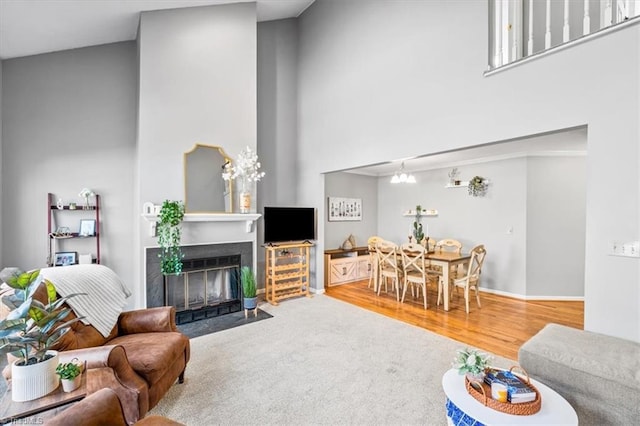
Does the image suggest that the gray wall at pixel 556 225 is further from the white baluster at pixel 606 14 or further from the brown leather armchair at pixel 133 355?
the brown leather armchair at pixel 133 355

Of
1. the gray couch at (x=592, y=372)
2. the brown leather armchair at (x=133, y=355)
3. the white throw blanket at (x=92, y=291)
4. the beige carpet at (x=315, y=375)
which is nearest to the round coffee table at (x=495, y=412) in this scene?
the gray couch at (x=592, y=372)

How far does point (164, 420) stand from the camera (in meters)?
1.41

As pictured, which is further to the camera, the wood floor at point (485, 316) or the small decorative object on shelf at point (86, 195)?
the small decorative object on shelf at point (86, 195)

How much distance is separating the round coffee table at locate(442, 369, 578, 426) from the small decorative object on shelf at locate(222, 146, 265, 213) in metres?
3.40

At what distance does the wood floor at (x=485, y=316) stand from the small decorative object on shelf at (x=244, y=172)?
2232mm

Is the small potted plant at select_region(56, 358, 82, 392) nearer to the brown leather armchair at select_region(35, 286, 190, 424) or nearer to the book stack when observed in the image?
the brown leather armchair at select_region(35, 286, 190, 424)

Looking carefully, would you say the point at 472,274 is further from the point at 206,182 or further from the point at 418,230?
the point at 206,182

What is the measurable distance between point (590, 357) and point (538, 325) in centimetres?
218

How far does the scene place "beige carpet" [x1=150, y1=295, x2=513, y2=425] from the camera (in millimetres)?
2080

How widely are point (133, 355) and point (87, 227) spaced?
9.34 ft

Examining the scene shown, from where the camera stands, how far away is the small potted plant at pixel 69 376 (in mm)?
1412

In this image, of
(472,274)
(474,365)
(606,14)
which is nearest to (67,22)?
(474,365)

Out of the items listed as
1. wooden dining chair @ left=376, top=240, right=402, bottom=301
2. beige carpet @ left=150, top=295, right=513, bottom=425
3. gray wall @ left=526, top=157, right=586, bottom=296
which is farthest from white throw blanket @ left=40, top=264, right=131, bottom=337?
gray wall @ left=526, top=157, right=586, bottom=296

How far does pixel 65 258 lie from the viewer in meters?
3.83
